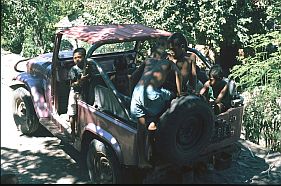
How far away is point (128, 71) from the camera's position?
624 cm

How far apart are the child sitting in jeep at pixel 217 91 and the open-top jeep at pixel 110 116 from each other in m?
0.13

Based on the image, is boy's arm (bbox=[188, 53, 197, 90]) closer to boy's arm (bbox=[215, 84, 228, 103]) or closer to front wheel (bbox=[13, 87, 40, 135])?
boy's arm (bbox=[215, 84, 228, 103])

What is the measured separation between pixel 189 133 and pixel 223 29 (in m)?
7.01

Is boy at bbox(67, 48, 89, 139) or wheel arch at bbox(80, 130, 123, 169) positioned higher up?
boy at bbox(67, 48, 89, 139)

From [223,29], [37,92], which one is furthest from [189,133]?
[223,29]

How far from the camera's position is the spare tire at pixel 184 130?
Answer: 4328 mm

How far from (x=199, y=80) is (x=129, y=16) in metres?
5.90

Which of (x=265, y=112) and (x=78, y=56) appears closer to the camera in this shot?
(x=78, y=56)

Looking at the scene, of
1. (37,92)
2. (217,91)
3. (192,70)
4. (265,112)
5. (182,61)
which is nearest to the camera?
(182,61)

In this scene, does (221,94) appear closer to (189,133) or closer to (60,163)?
(189,133)

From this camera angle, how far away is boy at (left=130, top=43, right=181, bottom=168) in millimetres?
4414

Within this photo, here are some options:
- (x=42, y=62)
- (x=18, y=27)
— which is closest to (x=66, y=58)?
(x=42, y=62)

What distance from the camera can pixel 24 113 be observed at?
7188 mm

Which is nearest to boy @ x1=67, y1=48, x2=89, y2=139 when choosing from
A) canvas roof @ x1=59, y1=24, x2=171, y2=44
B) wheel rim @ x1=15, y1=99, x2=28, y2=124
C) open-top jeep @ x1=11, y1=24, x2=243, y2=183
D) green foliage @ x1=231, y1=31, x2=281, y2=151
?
open-top jeep @ x1=11, y1=24, x2=243, y2=183
